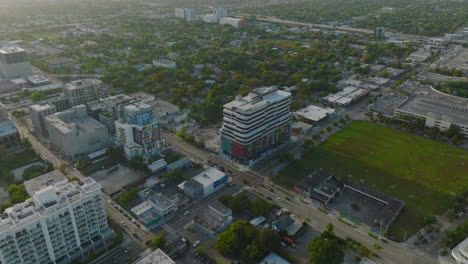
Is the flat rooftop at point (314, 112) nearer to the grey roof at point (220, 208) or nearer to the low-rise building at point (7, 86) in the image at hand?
the grey roof at point (220, 208)

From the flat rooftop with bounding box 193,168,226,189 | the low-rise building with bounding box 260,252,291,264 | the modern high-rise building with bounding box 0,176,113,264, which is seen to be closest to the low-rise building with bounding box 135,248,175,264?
the modern high-rise building with bounding box 0,176,113,264

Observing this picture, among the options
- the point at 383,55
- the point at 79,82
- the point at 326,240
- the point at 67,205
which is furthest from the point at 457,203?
the point at 383,55

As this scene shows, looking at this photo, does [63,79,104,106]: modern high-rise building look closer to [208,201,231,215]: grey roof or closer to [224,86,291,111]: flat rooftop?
[224,86,291,111]: flat rooftop

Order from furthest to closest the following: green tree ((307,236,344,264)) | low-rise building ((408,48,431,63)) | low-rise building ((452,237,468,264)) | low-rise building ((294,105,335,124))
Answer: low-rise building ((408,48,431,63)), low-rise building ((294,105,335,124)), green tree ((307,236,344,264)), low-rise building ((452,237,468,264))

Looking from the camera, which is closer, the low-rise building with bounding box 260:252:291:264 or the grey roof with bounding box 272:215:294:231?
the low-rise building with bounding box 260:252:291:264

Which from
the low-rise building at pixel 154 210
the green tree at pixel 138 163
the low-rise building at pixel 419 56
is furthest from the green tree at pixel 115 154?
the low-rise building at pixel 419 56

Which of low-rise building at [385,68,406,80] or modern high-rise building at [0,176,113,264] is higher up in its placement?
low-rise building at [385,68,406,80]

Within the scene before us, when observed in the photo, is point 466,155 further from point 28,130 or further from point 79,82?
point 28,130
